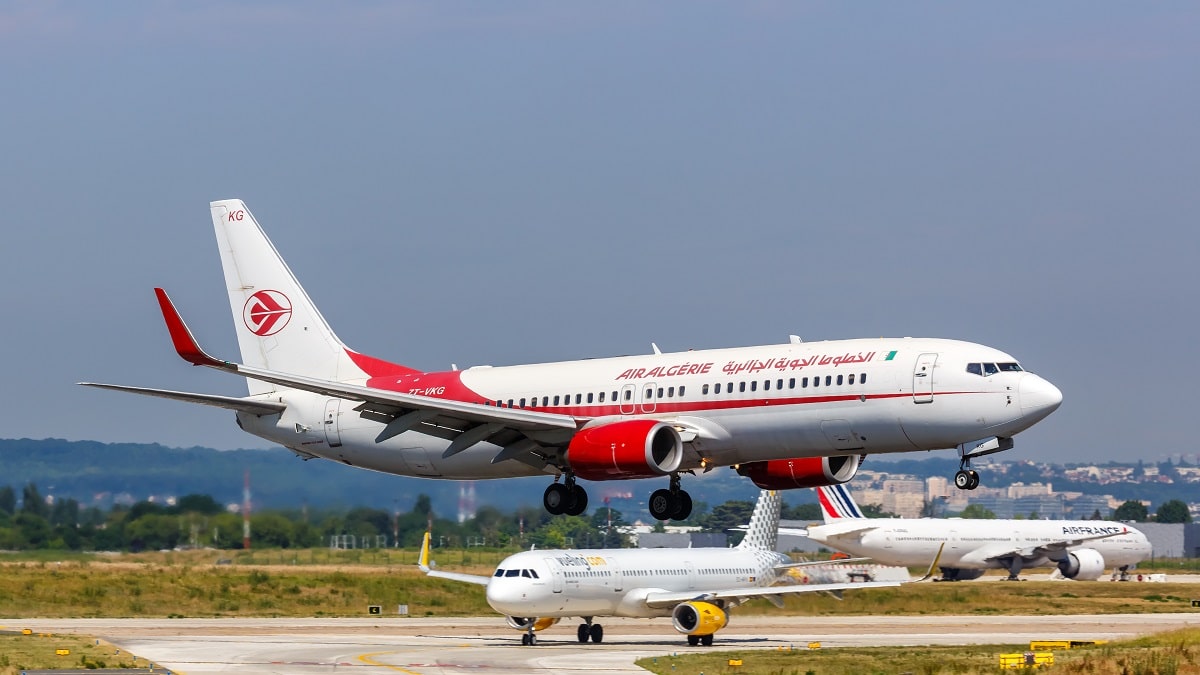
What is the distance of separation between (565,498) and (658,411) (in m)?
4.71

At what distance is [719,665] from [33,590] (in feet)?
142

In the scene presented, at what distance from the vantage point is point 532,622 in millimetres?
70250

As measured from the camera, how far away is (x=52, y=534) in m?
88.2

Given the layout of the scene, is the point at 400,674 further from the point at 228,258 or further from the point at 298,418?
the point at 228,258

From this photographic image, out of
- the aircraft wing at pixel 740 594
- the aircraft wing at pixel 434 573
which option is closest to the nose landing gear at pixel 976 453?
the aircraft wing at pixel 740 594

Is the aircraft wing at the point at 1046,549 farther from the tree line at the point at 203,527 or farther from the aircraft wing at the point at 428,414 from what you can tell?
the aircraft wing at the point at 428,414

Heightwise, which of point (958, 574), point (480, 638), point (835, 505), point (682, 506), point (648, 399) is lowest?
point (480, 638)

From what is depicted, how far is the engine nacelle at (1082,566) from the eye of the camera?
12125 cm

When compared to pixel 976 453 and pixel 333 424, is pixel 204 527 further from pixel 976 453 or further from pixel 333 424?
pixel 976 453

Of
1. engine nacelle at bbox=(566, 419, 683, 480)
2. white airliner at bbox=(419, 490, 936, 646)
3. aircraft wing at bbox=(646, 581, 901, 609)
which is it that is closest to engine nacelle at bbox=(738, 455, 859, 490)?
engine nacelle at bbox=(566, 419, 683, 480)

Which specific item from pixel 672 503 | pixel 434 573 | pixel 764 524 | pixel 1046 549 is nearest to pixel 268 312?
pixel 672 503

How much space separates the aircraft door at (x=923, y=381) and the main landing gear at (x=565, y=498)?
11.9m

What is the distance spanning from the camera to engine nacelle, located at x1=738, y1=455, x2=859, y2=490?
50.9 meters

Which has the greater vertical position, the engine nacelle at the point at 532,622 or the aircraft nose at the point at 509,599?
the aircraft nose at the point at 509,599
